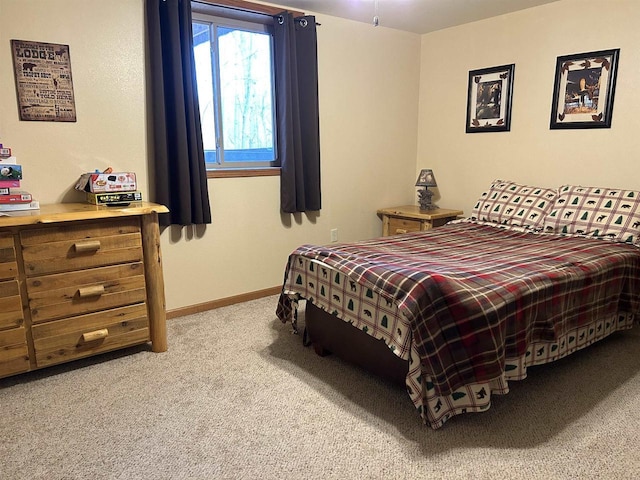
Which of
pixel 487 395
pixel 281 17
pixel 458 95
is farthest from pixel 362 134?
pixel 487 395

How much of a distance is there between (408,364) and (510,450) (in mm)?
515

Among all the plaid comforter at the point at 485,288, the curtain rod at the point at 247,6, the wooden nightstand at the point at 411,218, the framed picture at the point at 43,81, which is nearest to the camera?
the plaid comforter at the point at 485,288

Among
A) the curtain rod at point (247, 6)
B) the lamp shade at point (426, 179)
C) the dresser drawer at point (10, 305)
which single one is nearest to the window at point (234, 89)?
the curtain rod at point (247, 6)

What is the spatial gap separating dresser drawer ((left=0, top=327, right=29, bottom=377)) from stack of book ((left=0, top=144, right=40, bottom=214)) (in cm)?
61

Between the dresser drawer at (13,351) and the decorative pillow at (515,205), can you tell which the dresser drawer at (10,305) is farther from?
the decorative pillow at (515,205)

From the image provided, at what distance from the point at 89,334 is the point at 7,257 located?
0.56 meters

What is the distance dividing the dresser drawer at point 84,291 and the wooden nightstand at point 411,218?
2.36 meters

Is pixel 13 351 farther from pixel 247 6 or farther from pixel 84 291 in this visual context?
pixel 247 6

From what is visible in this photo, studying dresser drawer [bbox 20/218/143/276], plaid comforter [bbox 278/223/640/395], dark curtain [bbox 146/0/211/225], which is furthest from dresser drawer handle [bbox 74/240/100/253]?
plaid comforter [bbox 278/223/640/395]

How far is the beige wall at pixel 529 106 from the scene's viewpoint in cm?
317

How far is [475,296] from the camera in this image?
1.94 meters

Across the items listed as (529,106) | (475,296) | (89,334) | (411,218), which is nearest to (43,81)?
(89,334)

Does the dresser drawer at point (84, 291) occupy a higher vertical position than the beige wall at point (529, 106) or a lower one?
lower

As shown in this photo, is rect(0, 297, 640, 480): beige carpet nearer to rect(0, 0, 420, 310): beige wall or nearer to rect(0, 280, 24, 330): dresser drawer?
rect(0, 280, 24, 330): dresser drawer
